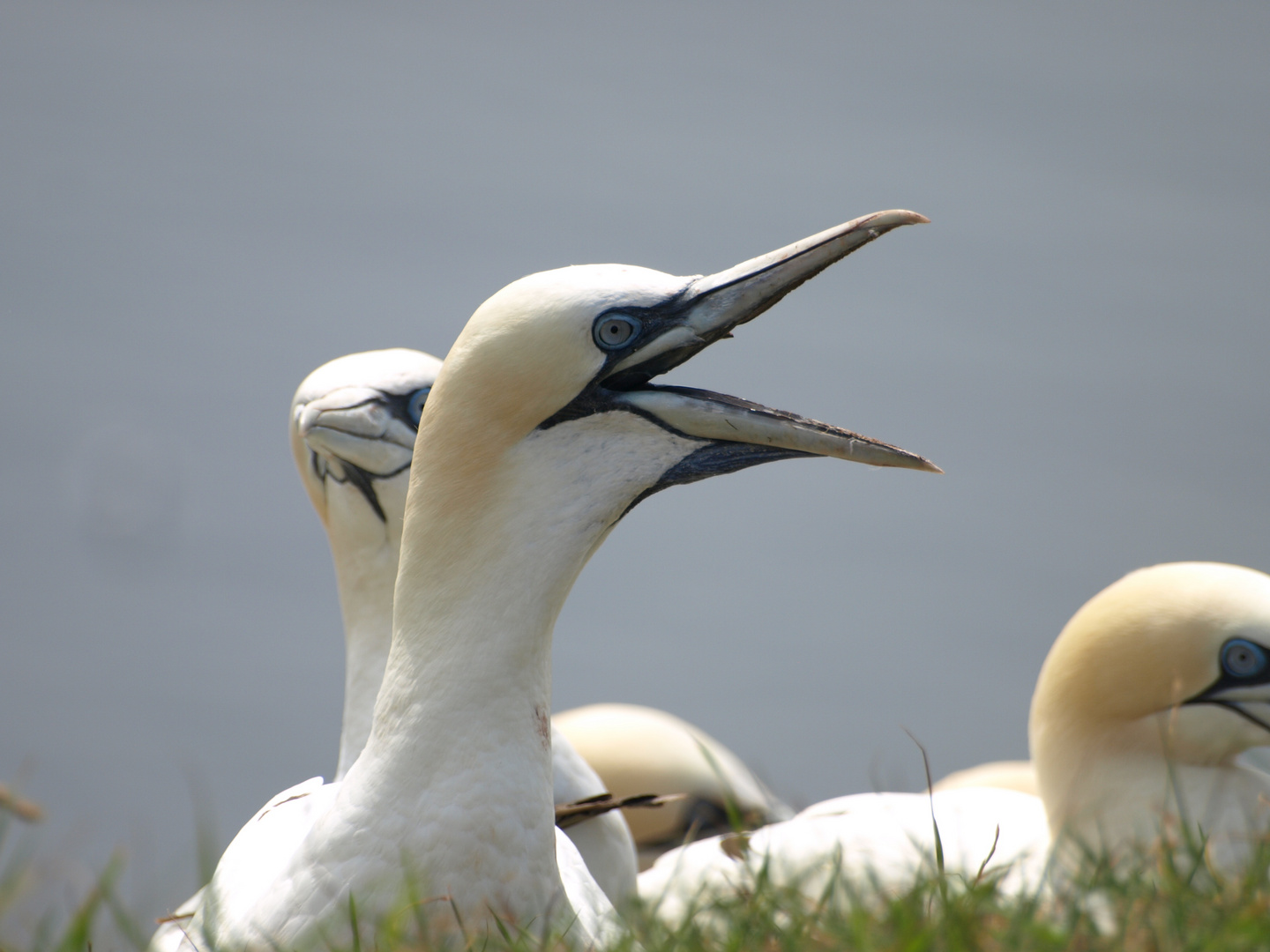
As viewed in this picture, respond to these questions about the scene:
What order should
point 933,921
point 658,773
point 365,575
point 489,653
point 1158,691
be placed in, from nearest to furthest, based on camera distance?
point 933,921 → point 489,653 → point 365,575 → point 1158,691 → point 658,773

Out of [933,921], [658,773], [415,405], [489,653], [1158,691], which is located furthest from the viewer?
[658,773]

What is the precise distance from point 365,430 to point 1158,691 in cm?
251

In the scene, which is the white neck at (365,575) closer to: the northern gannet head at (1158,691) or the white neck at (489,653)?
the white neck at (489,653)

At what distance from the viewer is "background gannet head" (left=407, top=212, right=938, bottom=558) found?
2389 millimetres

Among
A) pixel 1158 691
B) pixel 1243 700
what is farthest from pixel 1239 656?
pixel 1158 691

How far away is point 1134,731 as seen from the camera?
4.15 metres

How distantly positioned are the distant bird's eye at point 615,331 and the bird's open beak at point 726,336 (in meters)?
0.03

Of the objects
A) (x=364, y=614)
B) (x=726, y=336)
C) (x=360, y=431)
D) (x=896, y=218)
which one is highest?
(x=896, y=218)

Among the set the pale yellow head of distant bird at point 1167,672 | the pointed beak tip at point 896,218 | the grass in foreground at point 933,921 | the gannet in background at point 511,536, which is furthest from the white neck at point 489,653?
the pale yellow head of distant bird at point 1167,672

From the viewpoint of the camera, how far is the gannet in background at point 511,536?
228 centimetres

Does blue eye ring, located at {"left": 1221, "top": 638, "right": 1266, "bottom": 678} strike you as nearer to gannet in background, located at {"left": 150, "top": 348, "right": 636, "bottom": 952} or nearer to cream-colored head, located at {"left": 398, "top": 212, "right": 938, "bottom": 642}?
gannet in background, located at {"left": 150, "top": 348, "right": 636, "bottom": 952}

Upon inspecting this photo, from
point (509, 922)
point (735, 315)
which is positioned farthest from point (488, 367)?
point (509, 922)

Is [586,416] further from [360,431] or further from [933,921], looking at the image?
[360,431]

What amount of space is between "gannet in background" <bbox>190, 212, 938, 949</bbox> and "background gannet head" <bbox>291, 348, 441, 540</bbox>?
4.22 ft
